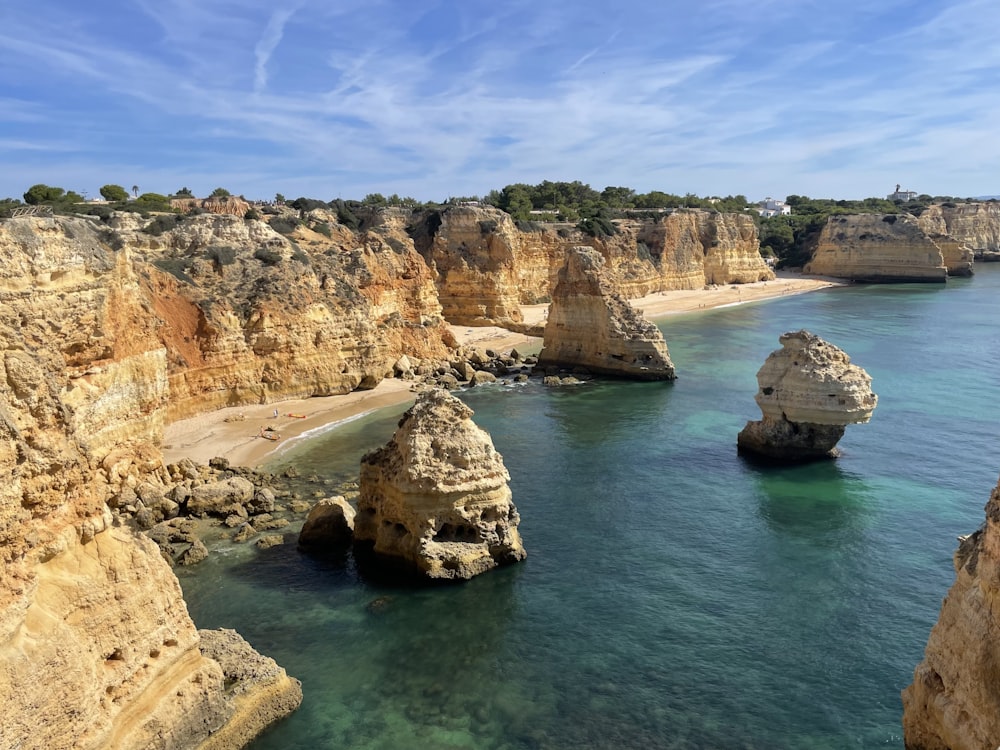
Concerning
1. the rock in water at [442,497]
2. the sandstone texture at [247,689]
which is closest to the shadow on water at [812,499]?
the rock in water at [442,497]

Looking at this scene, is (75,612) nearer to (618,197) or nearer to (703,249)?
(703,249)

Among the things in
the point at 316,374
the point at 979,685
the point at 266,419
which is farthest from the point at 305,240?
the point at 979,685

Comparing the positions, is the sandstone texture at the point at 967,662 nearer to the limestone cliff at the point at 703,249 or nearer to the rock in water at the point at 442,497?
the rock in water at the point at 442,497

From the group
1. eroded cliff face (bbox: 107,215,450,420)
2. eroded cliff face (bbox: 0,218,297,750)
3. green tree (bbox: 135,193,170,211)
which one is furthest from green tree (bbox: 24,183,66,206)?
eroded cliff face (bbox: 0,218,297,750)

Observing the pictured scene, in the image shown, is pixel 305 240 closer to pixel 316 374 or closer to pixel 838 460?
pixel 316 374

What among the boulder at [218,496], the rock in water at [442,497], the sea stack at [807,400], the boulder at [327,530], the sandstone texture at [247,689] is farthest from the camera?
the sea stack at [807,400]

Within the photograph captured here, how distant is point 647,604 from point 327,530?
29.4ft

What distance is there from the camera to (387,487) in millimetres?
20375

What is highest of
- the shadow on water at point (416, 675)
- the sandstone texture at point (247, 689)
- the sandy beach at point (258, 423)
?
the sandy beach at point (258, 423)

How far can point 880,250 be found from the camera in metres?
104

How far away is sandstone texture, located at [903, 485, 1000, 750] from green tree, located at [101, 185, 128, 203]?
63190 millimetres

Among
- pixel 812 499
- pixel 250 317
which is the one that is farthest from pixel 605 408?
pixel 250 317

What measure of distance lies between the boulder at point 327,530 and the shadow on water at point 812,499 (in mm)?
12730

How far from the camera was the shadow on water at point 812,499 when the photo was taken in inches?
928
